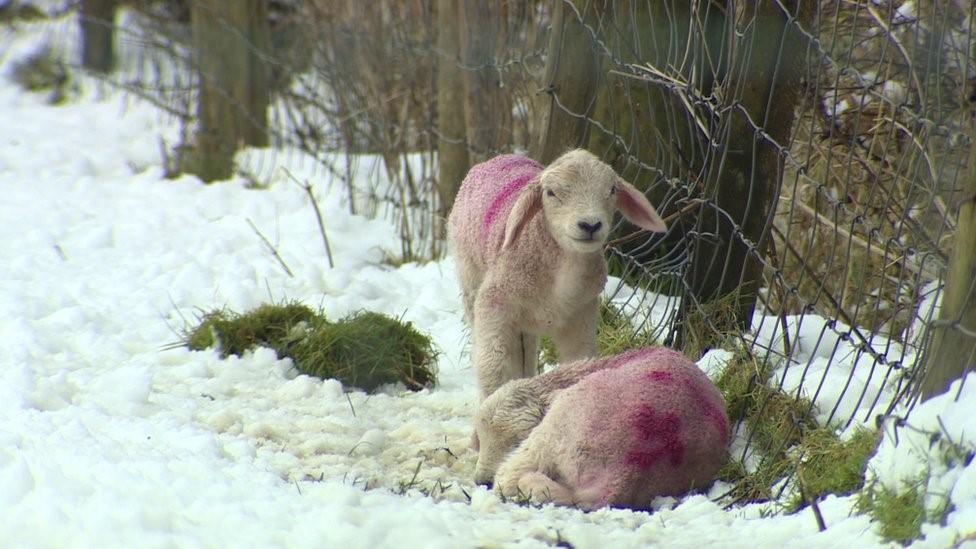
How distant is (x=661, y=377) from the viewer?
394 cm

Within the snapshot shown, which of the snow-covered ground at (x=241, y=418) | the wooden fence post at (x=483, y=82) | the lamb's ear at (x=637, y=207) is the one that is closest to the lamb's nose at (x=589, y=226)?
the lamb's ear at (x=637, y=207)

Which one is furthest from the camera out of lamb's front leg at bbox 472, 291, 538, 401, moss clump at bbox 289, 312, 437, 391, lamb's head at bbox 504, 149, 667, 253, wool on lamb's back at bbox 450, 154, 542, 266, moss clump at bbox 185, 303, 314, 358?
moss clump at bbox 185, 303, 314, 358

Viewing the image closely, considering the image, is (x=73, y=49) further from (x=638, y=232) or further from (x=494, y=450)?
(x=494, y=450)

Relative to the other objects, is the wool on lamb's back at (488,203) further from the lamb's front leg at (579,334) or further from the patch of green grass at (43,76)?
the patch of green grass at (43,76)

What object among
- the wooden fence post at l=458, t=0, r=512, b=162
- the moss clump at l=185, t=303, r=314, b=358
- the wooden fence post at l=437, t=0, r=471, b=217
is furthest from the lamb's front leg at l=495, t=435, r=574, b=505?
the wooden fence post at l=437, t=0, r=471, b=217

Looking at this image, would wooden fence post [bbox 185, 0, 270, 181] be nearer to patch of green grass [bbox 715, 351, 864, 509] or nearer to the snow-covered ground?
the snow-covered ground

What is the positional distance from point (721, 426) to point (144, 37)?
12.3 m

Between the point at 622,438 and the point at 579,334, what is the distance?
0.84 metres

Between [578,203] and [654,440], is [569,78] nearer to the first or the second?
[578,203]

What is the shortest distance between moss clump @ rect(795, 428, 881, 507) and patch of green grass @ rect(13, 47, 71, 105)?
500 inches

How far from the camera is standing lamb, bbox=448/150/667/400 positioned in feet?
14.1

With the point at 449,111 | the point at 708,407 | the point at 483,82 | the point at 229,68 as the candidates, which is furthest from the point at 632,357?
the point at 229,68

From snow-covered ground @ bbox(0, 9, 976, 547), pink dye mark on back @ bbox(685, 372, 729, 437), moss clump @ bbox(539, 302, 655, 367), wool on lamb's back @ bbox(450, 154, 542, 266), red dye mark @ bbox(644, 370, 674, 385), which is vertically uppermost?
wool on lamb's back @ bbox(450, 154, 542, 266)

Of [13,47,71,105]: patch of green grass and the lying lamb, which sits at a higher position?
[13,47,71,105]: patch of green grass
